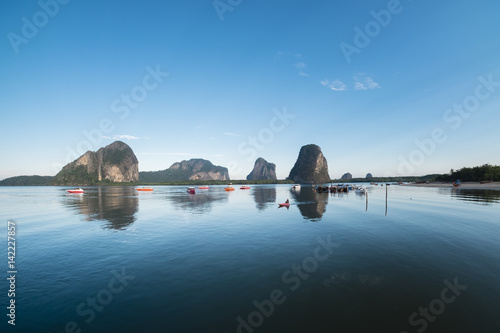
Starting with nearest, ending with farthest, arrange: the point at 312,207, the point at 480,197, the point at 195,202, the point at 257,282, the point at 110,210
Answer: the point at 257,282 < the point at 110,210 < the point at 312,207 < the point at 195,202 < the point at 480,197

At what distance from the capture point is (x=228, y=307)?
11547 mm

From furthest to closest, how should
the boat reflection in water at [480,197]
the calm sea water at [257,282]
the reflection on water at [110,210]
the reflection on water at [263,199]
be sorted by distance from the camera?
1. the reflection on water at [263,199]
2. the boat reflection in water at [480,197]
3. the reflection on water at [110,210]
4. the calm sea water at [257,282]

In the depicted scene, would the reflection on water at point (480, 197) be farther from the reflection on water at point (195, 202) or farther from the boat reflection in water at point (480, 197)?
the reflection on water at point (195, 202)

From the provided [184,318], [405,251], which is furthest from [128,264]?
[405,251]

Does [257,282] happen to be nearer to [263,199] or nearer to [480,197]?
[263,199]

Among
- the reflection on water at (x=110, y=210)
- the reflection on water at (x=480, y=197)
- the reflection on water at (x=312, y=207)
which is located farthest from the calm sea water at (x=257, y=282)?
the reflection on water at (x=480, y=197)

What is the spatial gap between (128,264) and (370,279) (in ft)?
64.1

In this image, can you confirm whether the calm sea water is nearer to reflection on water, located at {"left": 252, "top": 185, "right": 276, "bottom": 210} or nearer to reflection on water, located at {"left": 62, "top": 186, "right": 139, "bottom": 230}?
reflection on water, located at {"left": 62, "top": 186, "right": 139, "bottom": 230}

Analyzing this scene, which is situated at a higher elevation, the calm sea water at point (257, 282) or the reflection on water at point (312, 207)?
the calm sea water at point (257, 282)

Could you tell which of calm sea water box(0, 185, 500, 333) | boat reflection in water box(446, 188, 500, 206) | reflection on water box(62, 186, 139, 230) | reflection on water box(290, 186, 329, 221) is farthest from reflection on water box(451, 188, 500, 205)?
reflection on water box(62, 186, 139, 230)

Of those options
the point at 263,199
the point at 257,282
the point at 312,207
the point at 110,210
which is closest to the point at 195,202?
the point at 110,210

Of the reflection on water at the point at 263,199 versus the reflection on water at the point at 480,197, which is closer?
the reflection on water at the point at 480,197

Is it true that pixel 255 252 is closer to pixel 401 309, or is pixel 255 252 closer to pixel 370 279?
pixel 370 279

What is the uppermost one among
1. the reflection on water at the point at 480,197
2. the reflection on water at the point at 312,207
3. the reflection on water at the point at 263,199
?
the reflection on water at the point at 480,197
